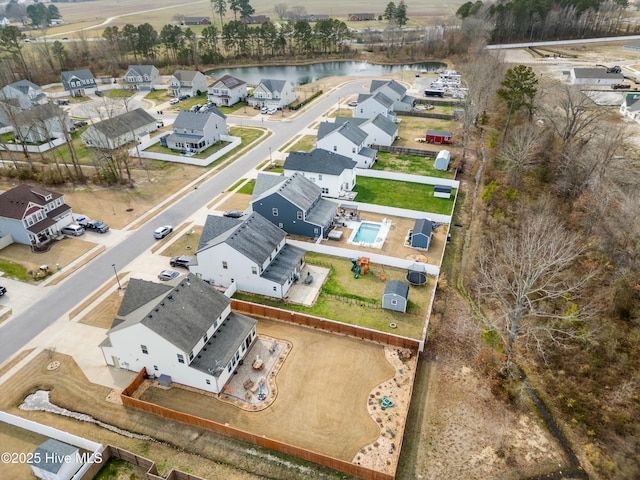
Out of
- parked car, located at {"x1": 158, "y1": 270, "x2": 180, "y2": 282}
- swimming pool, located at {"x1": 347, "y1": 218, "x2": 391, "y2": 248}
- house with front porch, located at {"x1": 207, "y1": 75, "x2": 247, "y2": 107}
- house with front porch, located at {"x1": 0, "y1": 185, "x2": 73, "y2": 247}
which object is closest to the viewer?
parked car, located at {"x1": 158, "y1": 270, "x2": 180, "y2": 282}

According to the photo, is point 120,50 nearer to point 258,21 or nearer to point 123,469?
point 258,21

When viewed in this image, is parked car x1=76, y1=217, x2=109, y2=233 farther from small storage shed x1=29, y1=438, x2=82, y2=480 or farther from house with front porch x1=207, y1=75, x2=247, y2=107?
house with front porch x1=207, y1=75, x2=247, y2=107

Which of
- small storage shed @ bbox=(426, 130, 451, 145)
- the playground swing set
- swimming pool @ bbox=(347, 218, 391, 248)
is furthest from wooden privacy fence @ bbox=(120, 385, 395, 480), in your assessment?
small storage shed @ bbox=(426, 130, 451, 145)

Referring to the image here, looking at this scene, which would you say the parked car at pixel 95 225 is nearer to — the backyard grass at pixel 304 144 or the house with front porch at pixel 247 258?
the house with front porch at pixel 247 258

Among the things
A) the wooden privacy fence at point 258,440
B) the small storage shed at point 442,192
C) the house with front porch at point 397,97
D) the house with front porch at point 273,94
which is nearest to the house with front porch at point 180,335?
the wooden privacy fence at point 258,440

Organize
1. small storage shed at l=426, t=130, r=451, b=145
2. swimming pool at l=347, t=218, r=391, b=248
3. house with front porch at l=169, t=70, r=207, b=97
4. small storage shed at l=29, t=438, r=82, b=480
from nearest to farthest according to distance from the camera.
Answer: small storage shed at l=29, t=438, r=82, b=480, swimming pool at l=347, t=218, r=391, b=248, small storage shed at l=426, t=130, r=451, b=145, house with front porch at l=169, t=70, r=207, b=97

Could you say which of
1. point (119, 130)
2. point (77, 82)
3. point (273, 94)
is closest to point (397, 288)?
point (119, 130)

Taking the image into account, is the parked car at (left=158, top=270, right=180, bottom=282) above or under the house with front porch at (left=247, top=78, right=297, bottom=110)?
under
